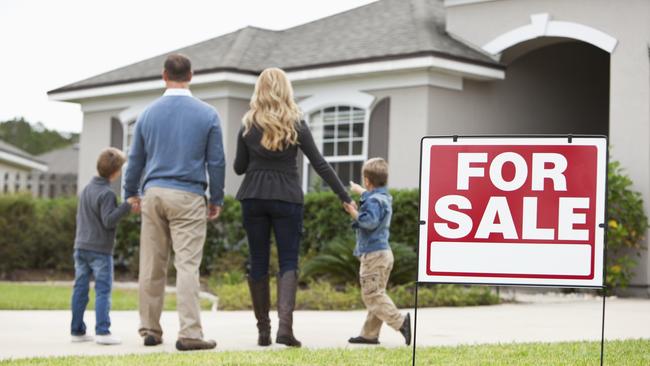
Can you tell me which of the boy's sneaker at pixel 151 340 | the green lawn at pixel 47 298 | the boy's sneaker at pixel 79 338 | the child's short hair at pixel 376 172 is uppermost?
the child's short hair at pixel 376 172

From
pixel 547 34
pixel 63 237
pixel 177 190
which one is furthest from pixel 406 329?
pixel 63 237

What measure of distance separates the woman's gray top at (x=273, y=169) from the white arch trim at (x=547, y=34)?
8002 mm

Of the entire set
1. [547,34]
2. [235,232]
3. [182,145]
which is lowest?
[235,232]

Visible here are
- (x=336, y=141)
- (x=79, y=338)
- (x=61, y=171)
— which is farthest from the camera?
(x=61, y=171)

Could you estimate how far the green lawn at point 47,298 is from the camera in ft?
39.0

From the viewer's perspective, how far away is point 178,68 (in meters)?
7.63

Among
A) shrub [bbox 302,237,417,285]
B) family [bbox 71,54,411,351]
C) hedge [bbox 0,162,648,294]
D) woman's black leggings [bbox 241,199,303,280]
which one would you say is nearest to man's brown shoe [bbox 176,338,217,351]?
family [bbox 71,54,411,351]

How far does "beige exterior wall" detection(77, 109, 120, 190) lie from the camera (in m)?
20.3

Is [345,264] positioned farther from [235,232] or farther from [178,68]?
[178,68]

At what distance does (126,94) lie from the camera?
19.6 meters

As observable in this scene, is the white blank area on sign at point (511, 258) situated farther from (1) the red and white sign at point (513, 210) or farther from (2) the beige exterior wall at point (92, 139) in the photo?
(2) the beige exterior wall at point (92, 139)

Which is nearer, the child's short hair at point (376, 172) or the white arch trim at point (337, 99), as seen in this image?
the child's short hair at point (376, 172)

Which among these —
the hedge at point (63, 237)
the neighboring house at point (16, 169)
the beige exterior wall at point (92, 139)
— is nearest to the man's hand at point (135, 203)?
the hedge at point (63, 237)

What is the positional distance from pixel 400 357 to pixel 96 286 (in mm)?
2552
